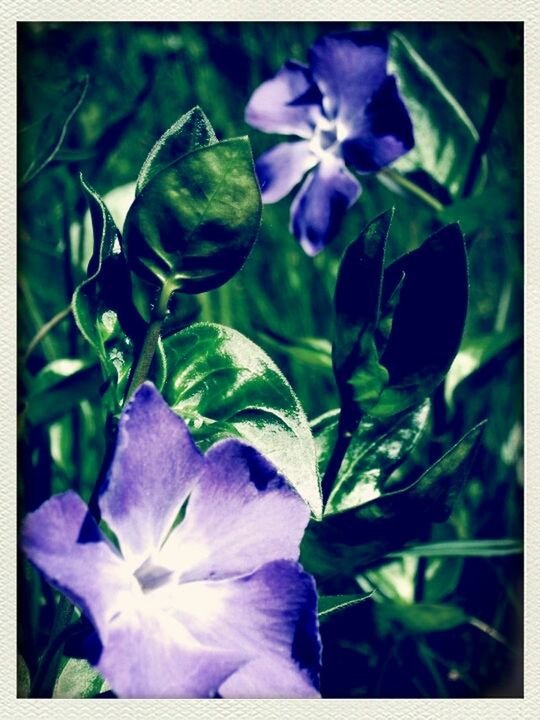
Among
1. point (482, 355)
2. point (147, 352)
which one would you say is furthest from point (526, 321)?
point (147, 352)

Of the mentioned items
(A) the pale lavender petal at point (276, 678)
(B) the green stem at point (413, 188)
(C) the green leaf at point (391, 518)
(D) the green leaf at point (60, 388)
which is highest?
(B) the green stem at point (413, 188)

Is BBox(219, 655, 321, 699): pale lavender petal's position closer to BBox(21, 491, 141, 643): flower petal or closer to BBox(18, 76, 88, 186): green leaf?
BBox(21, 491, 141, 643): flower petal

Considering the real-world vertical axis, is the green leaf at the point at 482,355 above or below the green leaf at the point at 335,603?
above

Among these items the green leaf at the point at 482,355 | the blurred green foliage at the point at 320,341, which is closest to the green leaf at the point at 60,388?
the blurred green foliage at the point at 320,341

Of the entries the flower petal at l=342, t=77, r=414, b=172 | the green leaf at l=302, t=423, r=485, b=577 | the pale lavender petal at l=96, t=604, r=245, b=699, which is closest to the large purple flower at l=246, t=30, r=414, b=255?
the flower petal at l=342, t=77, r=414, b=172

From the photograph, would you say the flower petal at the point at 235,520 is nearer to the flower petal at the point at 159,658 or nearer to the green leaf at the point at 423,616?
the flower petal at the point at 159,658
